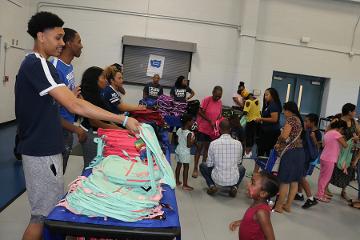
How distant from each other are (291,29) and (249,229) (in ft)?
29.9

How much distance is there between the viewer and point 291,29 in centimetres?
1030

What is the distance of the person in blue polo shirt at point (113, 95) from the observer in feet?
11.7

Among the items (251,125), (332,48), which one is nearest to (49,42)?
(251,125)

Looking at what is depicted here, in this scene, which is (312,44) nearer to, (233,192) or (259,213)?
(233,192)

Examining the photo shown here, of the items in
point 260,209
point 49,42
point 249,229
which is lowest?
point 249,229

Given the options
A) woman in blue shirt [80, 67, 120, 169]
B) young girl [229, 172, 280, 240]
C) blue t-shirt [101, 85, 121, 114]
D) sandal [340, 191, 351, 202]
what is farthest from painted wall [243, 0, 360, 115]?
young girl [229, 172, 280, 240]

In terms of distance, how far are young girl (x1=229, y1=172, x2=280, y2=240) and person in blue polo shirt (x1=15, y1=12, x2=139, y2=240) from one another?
1236 millimetres

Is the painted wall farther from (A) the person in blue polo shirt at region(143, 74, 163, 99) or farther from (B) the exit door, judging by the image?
(A) the person in blue polo shirt at region(143, 74, 163, 99)

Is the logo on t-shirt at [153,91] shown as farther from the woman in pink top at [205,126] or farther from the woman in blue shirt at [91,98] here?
the woman in blue shirt at [91,98]

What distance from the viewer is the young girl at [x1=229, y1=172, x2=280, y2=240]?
7.43 ft

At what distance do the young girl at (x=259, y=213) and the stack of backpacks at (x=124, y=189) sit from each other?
0.70m

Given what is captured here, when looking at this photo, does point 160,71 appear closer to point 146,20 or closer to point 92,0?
point 146,20

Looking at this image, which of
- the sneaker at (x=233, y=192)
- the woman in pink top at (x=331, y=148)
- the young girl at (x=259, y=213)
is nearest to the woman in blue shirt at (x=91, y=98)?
the young girl at (x=259, y=213)

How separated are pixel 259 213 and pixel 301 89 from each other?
9156mm
